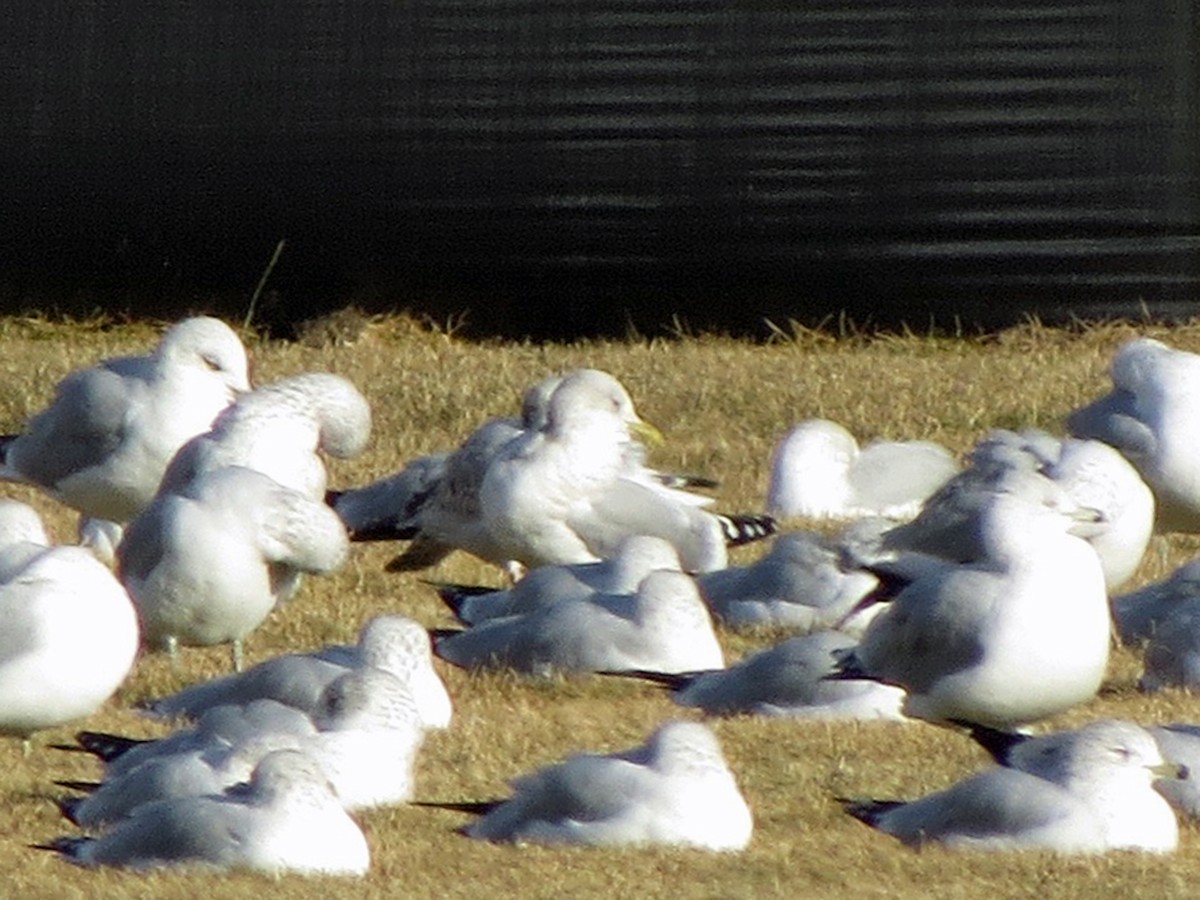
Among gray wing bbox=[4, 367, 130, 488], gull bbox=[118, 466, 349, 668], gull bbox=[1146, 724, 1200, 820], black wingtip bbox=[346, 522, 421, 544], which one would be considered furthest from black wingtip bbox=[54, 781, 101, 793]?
black wingtip bbox=[346, 522, 421, 544]

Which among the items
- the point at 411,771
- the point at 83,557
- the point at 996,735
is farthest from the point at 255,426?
the point at 996,735

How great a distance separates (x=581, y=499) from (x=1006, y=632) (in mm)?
2364

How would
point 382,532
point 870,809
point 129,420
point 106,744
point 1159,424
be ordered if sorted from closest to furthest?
point 870,809 → point 106,744 → point 1159,424 → point 129,420 → point 382,532

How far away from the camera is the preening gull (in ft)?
19.5

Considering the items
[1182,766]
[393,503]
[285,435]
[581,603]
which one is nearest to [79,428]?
[285,435]

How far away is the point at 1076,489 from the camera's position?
7.30 metres

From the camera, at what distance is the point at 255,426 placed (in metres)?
7.77

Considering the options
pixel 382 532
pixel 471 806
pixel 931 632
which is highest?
pixel 931 632

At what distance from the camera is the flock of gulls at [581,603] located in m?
5.22

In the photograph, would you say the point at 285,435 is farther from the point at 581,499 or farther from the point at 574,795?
the point at 574,795

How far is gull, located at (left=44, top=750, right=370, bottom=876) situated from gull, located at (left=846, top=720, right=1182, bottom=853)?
0.96 meters

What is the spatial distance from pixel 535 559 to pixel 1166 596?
1.78m

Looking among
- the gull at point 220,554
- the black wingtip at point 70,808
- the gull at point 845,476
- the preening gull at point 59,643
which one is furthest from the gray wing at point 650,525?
the black wingtip at point 70,808

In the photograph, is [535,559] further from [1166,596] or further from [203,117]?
[203,117]
